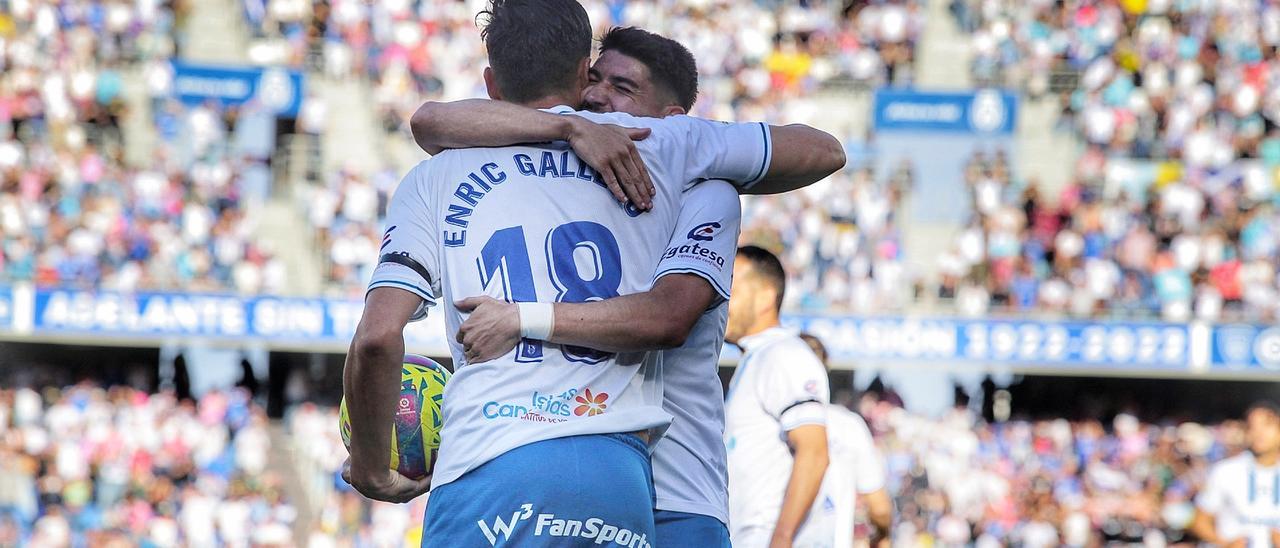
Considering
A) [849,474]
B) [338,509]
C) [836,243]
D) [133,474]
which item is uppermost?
[836,243]

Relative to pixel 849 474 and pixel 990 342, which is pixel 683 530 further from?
pixel 990 342

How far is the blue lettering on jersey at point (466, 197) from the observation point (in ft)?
10.5

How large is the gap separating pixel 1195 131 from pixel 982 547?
22.6 feet

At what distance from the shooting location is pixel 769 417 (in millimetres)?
5617

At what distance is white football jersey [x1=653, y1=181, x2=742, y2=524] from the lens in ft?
11.2

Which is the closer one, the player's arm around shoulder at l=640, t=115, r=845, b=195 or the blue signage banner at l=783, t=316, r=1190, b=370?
the player's arm around shoulder at l=640, t=115, r=845, b=195

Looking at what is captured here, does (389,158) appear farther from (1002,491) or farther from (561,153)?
(561,153)

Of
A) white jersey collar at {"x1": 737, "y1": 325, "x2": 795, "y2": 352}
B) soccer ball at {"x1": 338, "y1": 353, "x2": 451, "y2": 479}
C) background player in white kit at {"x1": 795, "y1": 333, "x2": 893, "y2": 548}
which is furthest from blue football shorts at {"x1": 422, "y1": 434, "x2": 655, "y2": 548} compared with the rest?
background player in white kit at {"x1": 795, "y1": 333, "x2": 893, "y2": 548}

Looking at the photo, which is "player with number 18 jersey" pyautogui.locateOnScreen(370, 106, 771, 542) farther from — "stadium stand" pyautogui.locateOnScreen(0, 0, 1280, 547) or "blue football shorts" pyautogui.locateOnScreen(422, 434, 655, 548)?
"stadium stand" pyautogui.locateOnScreen(0, 0, 1280, 547)

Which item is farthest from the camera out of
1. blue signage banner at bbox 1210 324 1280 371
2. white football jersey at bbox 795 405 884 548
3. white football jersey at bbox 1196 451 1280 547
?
blue signage banner at bbox 1210 324 1280 371

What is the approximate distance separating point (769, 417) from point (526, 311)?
8.77 ft

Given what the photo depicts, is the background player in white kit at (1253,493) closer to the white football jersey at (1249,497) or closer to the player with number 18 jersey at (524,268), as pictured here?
the white football jersey at (1249,497)

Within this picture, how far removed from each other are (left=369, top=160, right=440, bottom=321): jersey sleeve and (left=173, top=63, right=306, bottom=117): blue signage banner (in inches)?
767

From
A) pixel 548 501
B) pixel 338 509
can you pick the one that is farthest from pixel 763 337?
pixel 338 509
